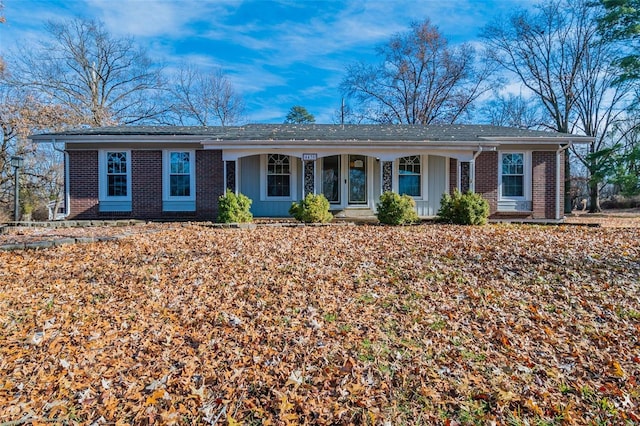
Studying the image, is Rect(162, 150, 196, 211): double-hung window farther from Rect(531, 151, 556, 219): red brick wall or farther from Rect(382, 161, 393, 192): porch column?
Rect(531, 151, 556, 219): red brick wall

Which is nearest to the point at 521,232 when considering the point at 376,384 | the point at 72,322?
the point at 376,384

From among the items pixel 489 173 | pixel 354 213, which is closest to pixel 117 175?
pixel 354 213

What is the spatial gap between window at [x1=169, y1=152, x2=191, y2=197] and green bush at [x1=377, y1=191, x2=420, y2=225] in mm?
6871

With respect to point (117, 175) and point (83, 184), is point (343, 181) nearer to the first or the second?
point (117, 175)

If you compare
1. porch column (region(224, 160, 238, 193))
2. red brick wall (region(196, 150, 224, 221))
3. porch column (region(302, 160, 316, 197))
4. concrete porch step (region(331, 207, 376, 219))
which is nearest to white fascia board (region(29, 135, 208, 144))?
red brick wall (region(196, 150, 224, 221))

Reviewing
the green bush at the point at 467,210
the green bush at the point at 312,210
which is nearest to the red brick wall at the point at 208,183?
the green bush at the point at 312,210

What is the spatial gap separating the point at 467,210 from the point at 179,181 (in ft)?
31.3

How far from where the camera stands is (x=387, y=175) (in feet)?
41.4

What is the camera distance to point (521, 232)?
8.62 metres

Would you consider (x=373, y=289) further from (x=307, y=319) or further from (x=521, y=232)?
(x=521, y=232)

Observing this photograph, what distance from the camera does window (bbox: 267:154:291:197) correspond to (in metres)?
13.0

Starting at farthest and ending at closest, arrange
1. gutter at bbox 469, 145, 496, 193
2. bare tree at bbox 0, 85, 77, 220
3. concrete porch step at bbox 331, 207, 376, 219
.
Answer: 1. bare tree at bbox 0, 85, 77, 220
2. concrete porch step at bbox 331, 207, 376, 219
3. gutter at bbox 469, 145, 496, 193

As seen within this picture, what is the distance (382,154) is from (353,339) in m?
9.32

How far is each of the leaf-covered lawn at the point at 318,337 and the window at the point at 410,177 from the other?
273 inches
